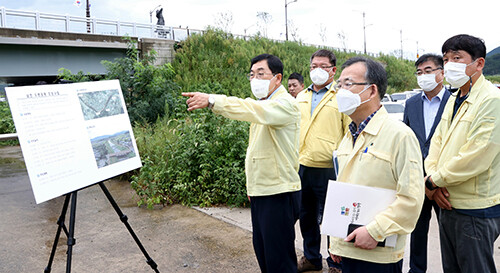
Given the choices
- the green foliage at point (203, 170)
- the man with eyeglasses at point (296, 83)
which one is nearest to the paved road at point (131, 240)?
the green foliage at point (203, 170)

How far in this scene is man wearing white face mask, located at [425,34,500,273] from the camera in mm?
2518

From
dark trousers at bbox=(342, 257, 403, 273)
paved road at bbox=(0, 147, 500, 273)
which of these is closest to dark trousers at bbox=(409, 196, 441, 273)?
paved road at bbox=(0, 147, 500, 273)

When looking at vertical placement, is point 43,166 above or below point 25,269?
above

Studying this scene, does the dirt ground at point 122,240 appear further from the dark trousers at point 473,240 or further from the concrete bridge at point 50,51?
the concrete bridge at point 50,51

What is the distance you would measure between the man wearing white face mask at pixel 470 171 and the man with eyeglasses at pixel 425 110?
0.81 m

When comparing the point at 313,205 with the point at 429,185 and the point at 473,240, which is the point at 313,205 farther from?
the point at 473,240

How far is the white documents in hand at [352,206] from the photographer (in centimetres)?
210

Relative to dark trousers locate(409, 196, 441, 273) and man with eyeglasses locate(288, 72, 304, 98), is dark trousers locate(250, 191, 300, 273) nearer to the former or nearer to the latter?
dark trousers locate(409, 196, 441, 273)

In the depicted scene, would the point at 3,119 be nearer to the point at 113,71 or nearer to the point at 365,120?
the point at 113,71

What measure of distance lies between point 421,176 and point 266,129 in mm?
1367

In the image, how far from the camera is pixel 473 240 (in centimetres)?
254

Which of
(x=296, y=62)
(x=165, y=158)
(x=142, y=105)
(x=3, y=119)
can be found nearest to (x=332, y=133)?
(x=165, y=158)

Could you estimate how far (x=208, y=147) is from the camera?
21.9 ft

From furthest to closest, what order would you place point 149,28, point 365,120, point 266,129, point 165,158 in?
point 149,28 < point 165,158 < point 266,129 < point 365,120
